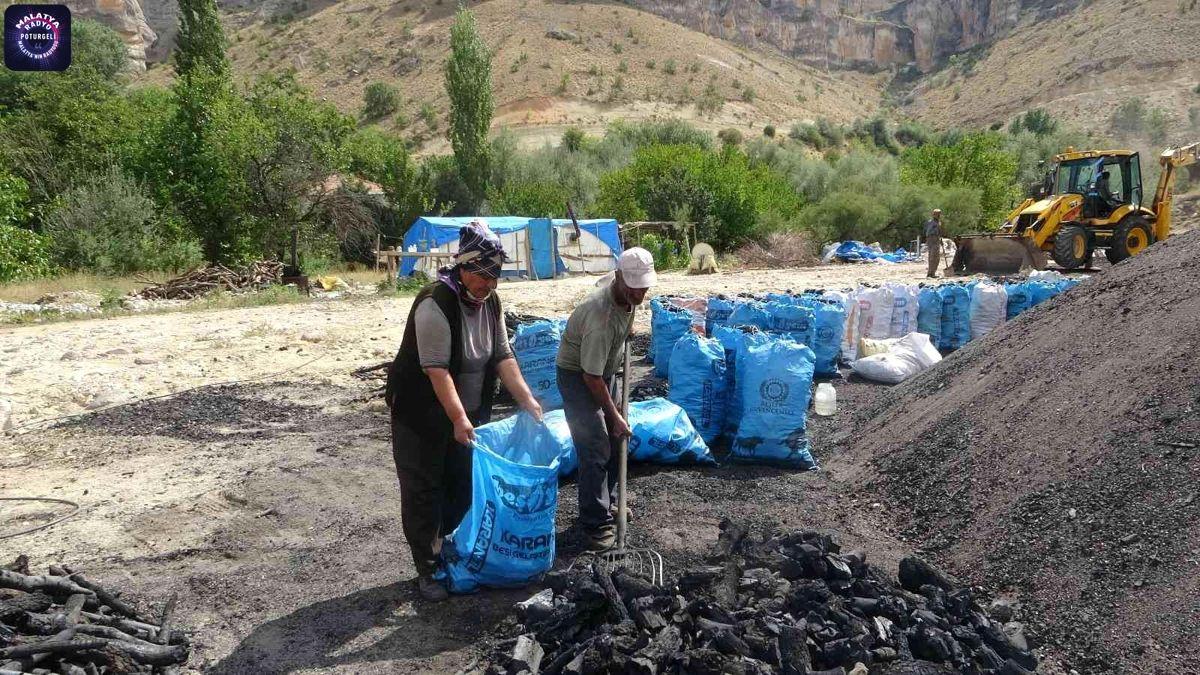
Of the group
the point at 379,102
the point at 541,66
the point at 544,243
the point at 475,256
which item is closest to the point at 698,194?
the point at 544,243

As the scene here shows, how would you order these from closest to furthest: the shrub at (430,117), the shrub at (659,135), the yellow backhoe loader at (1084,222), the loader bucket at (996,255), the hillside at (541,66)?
the loader bucket at (996,255)
the yellow backhoe loader at (1084,222)
the shrub at (659,135)
the shrub at (430,117)
the hillside at (541,66)

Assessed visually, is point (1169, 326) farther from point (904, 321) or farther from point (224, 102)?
point (224, 102)

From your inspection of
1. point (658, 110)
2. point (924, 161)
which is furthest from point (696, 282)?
point (658, 110)

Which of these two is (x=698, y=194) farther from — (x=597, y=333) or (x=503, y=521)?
(x=503, y=521)

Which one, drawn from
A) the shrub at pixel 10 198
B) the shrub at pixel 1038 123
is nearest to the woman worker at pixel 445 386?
the shrub at pixel 10 198

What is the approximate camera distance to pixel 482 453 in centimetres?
329

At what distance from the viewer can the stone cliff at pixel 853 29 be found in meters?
76.1

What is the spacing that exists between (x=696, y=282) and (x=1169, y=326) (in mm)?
12249

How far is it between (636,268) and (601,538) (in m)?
1.37

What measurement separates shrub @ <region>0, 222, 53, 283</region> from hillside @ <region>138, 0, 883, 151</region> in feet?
92.2

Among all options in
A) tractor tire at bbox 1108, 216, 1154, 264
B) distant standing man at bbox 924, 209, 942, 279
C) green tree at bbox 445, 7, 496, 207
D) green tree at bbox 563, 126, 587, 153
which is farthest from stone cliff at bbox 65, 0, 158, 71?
tractor tire at bbox 1108, 216, 1154, 264

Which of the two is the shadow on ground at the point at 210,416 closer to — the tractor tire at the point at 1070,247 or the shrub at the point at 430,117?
the tractor tire at the point at 1070,247

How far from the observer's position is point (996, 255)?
1431 cm

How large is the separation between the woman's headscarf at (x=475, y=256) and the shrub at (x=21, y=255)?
51.2ft
